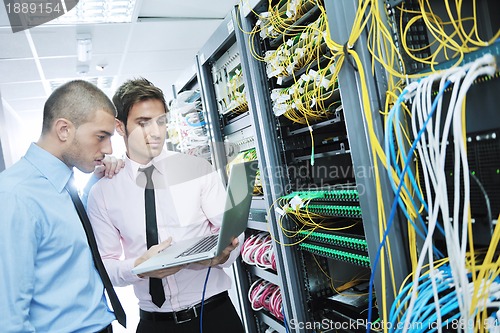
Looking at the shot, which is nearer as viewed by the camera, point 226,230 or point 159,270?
point 226,230

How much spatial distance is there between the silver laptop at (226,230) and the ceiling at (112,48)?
1.45 meters

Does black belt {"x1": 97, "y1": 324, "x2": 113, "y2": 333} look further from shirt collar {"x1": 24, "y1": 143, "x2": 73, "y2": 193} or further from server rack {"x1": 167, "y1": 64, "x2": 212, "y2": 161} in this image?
server rack {"x1": 167, "y1": 64, "x2": 212, "y2": 161}

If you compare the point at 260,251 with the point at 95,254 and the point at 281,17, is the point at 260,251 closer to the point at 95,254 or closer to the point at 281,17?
the point at 95,254

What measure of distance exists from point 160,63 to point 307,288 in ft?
12.7

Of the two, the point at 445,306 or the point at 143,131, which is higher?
the point at 143,131

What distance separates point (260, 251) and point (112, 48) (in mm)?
3072

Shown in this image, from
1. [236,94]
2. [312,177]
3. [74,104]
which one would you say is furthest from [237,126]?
[74,104]

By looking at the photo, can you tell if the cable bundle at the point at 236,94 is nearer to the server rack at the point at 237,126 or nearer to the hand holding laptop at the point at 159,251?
the server rack at the point at 237,126

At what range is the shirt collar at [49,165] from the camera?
1.24m

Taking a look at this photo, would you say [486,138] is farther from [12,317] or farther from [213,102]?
[213,102]

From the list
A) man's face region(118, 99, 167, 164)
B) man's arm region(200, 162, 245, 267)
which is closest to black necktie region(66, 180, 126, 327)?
man's face region(118, 99, 167, 164)

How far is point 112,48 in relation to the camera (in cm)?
398

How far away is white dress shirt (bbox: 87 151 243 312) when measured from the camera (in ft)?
4.83

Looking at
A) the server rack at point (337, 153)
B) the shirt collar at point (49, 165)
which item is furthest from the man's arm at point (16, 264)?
the server rack at point (337, 153)
